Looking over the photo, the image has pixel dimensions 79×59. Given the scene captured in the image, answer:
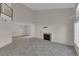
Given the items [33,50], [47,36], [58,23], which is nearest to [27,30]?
[47,36]

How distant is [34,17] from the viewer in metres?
7.00

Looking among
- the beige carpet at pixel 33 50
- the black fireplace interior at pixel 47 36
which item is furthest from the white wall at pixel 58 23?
the beige carpet at pixel 33 50

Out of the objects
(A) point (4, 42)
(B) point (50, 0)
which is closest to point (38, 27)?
(A) point (4, 42)

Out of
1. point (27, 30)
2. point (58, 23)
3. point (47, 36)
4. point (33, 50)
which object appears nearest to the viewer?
point (33, 50)

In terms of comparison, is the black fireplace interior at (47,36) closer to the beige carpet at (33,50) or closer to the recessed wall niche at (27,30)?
the recessed wall niche at (27,30)

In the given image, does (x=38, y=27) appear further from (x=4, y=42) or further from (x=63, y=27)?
(x=4, y=42)

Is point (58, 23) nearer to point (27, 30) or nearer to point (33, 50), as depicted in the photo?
point (27, 30)

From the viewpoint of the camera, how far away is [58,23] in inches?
258

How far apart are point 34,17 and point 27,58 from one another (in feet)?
20.8

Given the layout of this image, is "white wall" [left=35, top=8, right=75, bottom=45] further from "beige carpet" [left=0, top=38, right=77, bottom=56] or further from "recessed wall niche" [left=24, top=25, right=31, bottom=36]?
"beige carpet" [left=0, top=38, right=77, bottom=56]

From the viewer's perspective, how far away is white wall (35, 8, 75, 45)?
597 centimetres

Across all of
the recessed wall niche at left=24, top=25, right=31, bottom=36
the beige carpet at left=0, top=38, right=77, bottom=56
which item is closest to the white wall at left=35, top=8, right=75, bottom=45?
the recessed wall niche at left=24, top=25, right=31, bottom=36

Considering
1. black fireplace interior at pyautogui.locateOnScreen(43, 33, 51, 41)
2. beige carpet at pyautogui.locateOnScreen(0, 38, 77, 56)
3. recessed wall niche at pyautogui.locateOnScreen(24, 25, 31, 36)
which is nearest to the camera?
beige carpet at pyautogui.locateOnScreen(0, 38, 77, 56)

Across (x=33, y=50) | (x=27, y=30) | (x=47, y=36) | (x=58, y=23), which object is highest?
(x=58, y=23)
